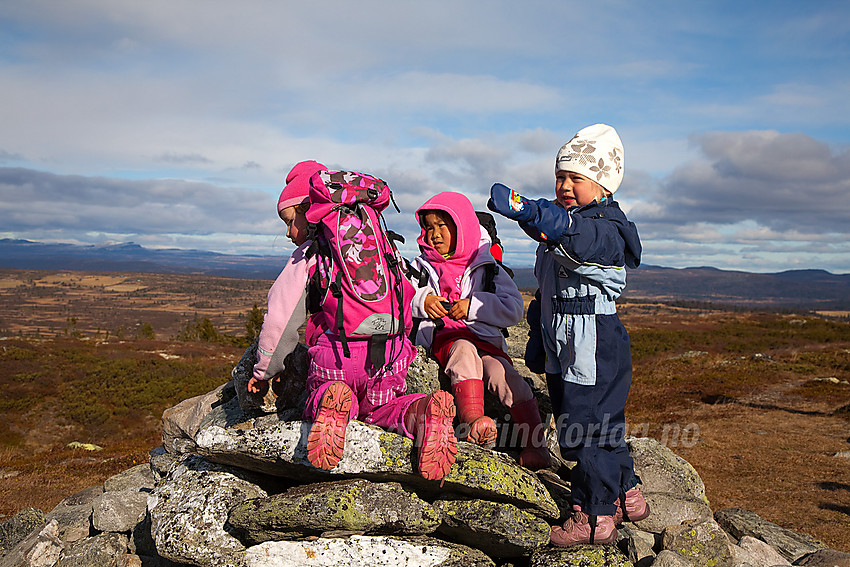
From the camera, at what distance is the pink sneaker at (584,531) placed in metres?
4.51

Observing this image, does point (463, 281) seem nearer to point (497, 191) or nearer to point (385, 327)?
point (385, 327)

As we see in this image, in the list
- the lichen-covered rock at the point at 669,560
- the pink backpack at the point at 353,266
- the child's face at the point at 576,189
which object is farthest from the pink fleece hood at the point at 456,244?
the lichen-covered rock at the point at 669,560

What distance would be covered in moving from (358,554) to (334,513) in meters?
0.51

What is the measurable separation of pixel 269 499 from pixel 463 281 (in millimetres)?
2748

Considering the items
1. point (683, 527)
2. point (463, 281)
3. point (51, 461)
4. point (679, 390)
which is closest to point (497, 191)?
point (463, 281)

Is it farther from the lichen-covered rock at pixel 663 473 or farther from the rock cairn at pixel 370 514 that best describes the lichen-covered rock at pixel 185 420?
the lichen-covered rock at pixel 663 473

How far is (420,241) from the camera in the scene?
18.3ft

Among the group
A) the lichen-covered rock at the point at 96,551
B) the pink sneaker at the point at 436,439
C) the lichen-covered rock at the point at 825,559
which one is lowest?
the lichen-covered rock at the point at 96,551

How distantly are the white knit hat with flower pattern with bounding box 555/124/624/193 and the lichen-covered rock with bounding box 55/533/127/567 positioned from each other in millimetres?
6782

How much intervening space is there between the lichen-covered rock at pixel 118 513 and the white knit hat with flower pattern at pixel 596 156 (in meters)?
6.67

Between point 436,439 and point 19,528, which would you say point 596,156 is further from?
point 19,528

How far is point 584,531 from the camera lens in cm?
452

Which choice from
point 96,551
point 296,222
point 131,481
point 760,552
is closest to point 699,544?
point 760,552

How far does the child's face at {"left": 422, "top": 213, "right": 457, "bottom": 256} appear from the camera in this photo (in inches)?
212
